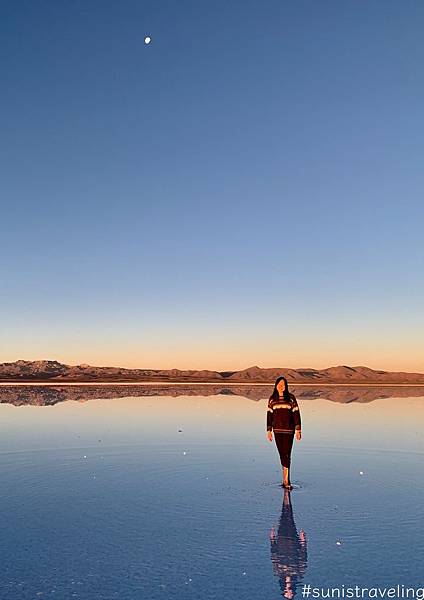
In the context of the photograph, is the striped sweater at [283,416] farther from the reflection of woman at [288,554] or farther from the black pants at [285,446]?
the reflection of woman at [288,554]

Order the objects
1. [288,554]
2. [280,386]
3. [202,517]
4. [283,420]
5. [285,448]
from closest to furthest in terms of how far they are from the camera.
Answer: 1. [288,554]
2. [202,517]
3. [285,448]
4. [283,420]
5. [280,386]

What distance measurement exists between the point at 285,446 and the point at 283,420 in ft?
2.01

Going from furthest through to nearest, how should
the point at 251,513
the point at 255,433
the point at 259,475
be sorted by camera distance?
1. the point at 255,433
2. the point at 259,475
3. the point at 251,513

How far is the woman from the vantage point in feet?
44.0

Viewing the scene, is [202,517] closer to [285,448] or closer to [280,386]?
[285,448]

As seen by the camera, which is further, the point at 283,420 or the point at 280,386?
the point at 280,386

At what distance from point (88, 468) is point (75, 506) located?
4037 mm

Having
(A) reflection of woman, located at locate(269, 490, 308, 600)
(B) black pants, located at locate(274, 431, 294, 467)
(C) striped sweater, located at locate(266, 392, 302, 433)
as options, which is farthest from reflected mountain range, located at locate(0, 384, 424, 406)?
(A) reflection of woman, located at locate(269, 490, 308, 600)

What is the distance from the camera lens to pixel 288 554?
27.4 feet

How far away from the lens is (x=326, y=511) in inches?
423

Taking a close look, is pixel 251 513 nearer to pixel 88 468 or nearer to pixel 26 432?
pixel 88 468

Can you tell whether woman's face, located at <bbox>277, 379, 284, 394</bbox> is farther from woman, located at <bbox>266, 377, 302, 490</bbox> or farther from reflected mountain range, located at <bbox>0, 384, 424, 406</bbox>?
reflected mountain range, located at <bbox>0, 384, 424, 406</bbox>

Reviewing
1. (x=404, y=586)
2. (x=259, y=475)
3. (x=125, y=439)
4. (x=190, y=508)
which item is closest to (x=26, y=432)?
(x=125, y=439)

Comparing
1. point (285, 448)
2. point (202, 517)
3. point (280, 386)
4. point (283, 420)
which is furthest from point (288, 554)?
point (280, 386)
